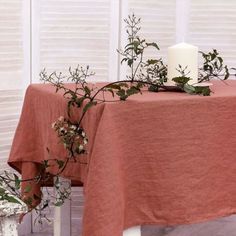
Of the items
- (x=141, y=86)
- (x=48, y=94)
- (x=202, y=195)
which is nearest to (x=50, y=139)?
(x=48, y=94)

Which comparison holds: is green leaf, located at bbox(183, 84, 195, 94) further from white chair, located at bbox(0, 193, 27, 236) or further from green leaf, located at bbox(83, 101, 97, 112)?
white chair, located at bbox(0, 193, 27, 236)

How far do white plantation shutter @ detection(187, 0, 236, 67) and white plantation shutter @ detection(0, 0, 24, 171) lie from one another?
2.48ft

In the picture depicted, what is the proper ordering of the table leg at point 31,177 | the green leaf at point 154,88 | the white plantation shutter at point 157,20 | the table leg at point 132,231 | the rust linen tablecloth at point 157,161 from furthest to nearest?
1. the white plantation shutter at point 157,20
2. the table leg at point 31,177
3. the green leaf at point 154,88
4. the table leg at point 132,231
5. the rust linen tablecloth at point 157,161

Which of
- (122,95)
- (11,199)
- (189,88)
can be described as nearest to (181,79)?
(189,88)

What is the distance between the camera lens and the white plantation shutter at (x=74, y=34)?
94.8 inches

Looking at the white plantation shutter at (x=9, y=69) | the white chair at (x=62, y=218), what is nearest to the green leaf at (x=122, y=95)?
the white chair at (x=62, y=218)

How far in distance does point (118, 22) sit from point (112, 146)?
1.23m

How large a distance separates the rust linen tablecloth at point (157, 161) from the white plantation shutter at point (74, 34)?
842 mm

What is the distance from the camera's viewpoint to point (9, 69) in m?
2.36

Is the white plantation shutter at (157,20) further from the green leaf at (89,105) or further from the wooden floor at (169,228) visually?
the green leaf at (89,105)

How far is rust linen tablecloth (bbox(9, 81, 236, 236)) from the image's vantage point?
1361 mm

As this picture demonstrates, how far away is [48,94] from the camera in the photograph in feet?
5.42

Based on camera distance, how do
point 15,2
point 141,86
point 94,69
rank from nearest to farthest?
1. point 141,86
2. point 15,2
3. point 94,69

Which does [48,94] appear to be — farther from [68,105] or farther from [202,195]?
[202,195]
